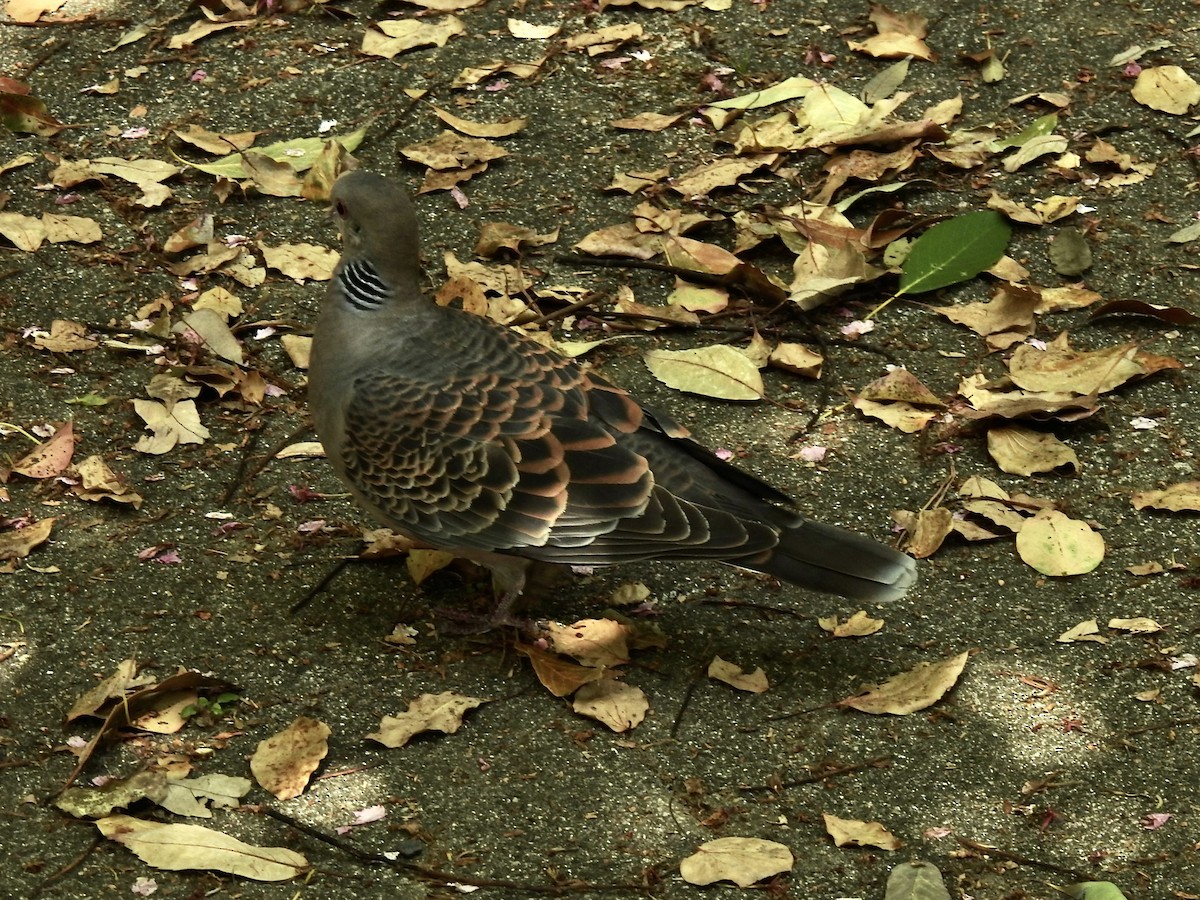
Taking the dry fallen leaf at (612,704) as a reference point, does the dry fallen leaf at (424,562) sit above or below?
below

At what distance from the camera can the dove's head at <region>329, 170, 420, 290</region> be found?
13.2 ft

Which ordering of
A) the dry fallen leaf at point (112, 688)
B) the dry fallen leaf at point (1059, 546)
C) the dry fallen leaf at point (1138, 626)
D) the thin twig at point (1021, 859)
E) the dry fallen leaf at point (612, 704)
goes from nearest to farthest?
the thin twig at point (1021, 859) < the dry fallen leaf at point (112, 688) < the dry fallen leaf at point (612, 704) < the dry fallen leaf at point (1138, 626) < the dry fallen leaf at point (1059, 546)

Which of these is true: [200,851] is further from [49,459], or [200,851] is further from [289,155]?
[289,155]

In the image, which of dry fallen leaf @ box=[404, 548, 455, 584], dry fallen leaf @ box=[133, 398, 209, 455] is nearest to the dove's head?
dry fallen leaf @ box=[404, 548, 455, 584]

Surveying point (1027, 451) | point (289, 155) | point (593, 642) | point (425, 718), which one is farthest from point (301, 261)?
point (1027, 451)

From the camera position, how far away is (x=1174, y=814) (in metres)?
3.51

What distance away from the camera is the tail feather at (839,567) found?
12.5ft

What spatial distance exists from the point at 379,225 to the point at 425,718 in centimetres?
123

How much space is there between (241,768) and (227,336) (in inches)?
66.2

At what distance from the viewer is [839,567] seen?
3816 millimetres

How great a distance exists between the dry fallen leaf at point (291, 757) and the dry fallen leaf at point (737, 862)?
847 mm

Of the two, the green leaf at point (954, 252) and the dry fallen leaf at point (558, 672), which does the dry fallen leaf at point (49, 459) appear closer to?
the dry fallen leaf at point (558, 672)

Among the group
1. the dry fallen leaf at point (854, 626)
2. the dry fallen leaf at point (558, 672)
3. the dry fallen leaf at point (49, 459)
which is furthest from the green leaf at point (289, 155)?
the dry fallen leaf at point (854, 626)

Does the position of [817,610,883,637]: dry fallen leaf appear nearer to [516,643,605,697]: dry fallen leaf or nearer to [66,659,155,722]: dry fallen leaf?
[516,643,605,697]: dry fallen leaf
